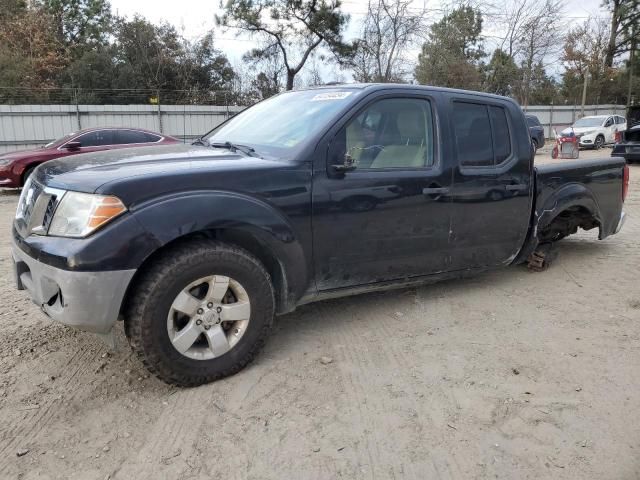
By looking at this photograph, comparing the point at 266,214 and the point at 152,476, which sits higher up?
the point at 266,214

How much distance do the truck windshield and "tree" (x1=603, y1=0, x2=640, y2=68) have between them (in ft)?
148

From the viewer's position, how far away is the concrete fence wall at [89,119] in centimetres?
1859

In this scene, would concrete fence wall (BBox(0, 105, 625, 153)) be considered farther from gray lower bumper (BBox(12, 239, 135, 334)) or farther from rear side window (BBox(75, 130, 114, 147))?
gray lower bumper (BBox(12, 239, 135, 334))

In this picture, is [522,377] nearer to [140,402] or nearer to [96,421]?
[140,402]

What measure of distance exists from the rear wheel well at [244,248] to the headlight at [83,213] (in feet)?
1.03

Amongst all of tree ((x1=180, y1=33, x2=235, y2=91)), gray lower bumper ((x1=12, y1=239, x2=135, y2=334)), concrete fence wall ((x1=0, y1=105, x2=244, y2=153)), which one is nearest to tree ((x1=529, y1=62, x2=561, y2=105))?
tree ((x1=180, y1=33, x2=235, y2=91))

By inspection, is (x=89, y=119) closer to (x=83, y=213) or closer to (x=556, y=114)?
(x=83, y=213)

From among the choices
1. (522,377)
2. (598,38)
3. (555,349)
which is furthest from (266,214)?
(598,38)

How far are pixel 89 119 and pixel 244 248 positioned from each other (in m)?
19.3

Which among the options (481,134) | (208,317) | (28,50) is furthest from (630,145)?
(28,50)

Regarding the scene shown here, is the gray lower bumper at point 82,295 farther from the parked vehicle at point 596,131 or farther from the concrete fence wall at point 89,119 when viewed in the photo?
the parked vehicle at point 596,131

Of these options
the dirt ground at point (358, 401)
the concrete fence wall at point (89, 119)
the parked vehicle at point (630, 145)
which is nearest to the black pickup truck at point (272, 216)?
the dirt ground at point (358, 401)

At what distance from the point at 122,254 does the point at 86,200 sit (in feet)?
1.11

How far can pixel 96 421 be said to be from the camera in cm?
273
